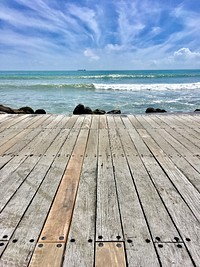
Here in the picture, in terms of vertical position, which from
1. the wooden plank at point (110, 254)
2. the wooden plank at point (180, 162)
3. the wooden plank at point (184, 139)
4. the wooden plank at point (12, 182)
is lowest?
the wooden plank at point (184, 139)

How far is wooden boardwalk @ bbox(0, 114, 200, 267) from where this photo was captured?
1.43m

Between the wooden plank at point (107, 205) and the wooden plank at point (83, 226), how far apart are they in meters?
0.04

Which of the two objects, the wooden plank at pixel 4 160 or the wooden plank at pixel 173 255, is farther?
the wooden plank at pixel 4 160

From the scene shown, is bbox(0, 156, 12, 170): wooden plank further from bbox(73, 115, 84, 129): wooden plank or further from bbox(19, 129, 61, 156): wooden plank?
bbox(73, 115, 84, 129): wooden plank

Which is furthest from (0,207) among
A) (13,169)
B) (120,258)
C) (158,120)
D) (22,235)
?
(158,120)

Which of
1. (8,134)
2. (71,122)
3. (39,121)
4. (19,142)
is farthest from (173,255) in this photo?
(39,121)

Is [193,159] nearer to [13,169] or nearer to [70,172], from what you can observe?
[70,172]

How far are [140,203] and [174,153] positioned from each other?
4.47 feet

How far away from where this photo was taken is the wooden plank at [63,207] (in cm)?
158

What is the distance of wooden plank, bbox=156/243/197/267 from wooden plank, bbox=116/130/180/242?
0.18ft

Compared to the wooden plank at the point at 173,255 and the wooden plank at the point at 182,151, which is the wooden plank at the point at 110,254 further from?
the wooden plank at the point at 182,151

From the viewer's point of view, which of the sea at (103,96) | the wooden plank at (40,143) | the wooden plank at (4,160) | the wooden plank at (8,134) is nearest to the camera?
the wooden plank at (4,160)

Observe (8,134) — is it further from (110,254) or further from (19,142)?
(110,254)

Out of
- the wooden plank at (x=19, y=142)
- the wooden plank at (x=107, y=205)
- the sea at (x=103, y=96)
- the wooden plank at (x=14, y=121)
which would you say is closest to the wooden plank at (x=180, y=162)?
the wooden plank at (x=107, y=205)
